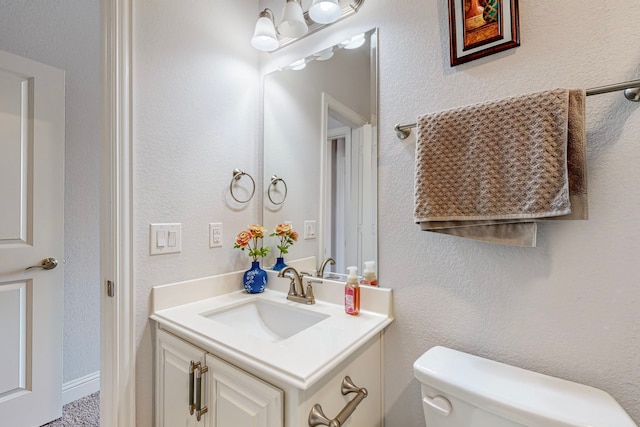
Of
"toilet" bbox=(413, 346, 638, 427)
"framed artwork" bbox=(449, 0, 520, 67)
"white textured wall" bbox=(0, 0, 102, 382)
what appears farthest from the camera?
"white textured wall" bbox=(0, 0, 102, 382)

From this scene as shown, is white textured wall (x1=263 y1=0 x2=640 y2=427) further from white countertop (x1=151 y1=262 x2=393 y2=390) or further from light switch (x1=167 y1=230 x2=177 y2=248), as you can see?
light switch (x1=167 y1=230 x2=177 y2=248)

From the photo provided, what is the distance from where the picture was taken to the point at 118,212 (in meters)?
1.03

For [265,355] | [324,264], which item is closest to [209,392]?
[265,355]

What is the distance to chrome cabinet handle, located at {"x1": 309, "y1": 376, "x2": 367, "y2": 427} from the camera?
0.71m

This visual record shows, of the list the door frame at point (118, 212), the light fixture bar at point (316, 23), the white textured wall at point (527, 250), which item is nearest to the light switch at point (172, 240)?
the door frame at point (118, 212)

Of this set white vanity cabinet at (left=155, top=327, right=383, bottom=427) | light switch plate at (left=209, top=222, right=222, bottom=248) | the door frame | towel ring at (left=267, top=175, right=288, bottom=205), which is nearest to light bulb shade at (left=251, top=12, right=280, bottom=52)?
the door frame

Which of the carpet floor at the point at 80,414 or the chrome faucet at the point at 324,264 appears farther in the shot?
the carpet floor at the point at 80,414

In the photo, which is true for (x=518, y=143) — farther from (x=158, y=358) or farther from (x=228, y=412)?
(x=158, y=358)

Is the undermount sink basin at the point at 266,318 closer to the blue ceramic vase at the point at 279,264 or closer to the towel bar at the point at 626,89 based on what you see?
the blue ceramic vase at the point at 279,264

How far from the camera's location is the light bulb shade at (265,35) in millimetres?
1294

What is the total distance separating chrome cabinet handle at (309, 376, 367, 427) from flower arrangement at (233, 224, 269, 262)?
0.71 metres

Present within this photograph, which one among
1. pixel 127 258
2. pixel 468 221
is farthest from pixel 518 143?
pixel 127 258

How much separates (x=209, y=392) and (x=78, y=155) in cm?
178

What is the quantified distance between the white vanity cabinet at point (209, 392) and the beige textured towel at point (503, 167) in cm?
69
